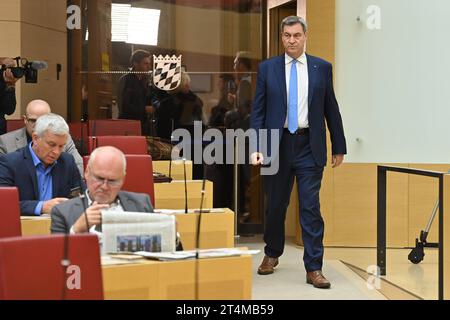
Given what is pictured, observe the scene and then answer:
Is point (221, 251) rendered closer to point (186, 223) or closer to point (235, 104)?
point (186, 223)

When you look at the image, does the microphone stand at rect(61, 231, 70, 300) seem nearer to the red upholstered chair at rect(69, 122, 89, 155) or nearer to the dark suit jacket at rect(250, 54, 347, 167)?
the dark suit jacket at rect(250, 54, 347, 167)

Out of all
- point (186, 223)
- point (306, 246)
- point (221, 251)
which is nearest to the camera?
point (221, 251)

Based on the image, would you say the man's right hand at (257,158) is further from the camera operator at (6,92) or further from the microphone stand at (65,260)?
the microphone stand at (65,260)

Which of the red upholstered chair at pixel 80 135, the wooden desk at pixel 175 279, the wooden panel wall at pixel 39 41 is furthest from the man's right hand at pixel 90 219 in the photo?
the wooden panel wall at pixel 39 41

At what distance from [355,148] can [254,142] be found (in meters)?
2.25

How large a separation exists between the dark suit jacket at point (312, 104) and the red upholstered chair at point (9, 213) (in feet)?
8.83

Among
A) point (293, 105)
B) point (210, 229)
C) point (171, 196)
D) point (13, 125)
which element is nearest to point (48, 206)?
point (210, 229)

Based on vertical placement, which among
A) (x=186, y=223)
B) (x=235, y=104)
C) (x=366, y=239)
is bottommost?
(x=366, y=239)

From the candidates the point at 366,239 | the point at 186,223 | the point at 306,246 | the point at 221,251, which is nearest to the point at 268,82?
the point at 306,246

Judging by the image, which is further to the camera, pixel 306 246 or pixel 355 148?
pixel 355 148

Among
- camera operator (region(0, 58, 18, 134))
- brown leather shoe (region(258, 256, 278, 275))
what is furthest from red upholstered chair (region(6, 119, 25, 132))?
brown leather shoe (region(258, 256, 278, 275))

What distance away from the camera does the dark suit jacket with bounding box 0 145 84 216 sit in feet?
16.1

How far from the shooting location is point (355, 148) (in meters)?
8.25

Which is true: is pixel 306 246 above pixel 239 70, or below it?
below
